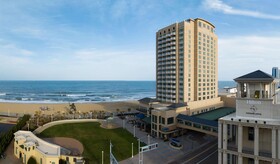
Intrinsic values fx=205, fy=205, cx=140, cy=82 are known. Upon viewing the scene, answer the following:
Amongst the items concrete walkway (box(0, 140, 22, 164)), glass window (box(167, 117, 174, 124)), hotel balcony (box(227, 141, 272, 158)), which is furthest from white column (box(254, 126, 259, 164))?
concrete walkway (box(0, 140, 22, 164))

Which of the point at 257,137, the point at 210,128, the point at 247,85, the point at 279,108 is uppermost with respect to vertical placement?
the point at 247,85

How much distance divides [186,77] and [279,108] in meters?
48.7

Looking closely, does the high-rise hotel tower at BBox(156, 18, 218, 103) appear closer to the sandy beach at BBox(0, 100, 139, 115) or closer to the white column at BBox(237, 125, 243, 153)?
the sandy beach at BBox(0, 100, 139, 115)

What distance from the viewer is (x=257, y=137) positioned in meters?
29.2

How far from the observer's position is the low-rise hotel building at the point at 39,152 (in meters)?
40.0

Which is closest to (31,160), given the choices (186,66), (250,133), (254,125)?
(250,133)

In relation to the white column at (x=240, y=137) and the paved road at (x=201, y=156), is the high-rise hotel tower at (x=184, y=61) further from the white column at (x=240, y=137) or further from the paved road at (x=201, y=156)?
the white column at (x=240, y=137)

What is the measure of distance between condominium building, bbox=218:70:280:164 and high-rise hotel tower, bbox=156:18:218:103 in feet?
149

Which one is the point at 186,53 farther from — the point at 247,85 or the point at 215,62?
the point at 247,85

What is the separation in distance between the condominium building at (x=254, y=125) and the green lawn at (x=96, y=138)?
2378cm

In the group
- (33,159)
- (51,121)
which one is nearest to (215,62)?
(51,121)

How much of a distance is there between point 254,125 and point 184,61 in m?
50.0

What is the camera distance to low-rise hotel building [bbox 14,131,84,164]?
1574 inches

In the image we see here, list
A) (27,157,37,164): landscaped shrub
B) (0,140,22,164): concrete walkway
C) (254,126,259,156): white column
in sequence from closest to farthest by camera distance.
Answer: (254,126,259,156): white column < (27,157,37,164): landscaped shrub < (0,140,22,164): concrete walkway
